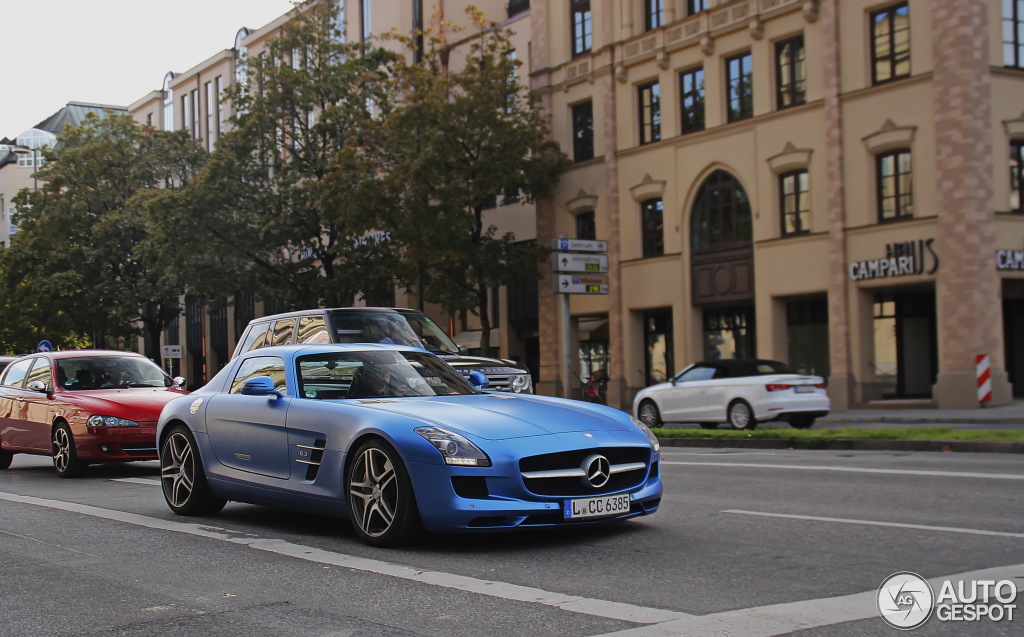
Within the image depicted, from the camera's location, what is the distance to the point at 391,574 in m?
6.27

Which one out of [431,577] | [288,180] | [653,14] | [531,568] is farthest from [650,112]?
[431,577]

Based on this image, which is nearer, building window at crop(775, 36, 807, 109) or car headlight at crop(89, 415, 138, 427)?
car headlight at crop(89, 415, 138, 427)

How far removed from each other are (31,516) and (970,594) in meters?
7.62

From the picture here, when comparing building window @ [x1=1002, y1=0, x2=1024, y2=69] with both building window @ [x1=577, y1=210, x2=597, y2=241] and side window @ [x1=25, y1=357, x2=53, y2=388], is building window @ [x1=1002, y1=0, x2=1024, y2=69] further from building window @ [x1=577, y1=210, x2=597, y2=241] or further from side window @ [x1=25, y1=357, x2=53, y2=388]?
side window @ [x1=25, y1=357, x2=53, y2=388]

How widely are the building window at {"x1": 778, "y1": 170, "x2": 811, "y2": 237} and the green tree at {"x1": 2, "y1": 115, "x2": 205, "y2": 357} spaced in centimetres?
2901

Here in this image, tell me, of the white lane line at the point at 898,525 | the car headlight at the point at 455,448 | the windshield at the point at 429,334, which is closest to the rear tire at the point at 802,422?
the windshield at the point at 429,334

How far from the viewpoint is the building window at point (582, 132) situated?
38219 mm

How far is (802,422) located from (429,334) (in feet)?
30.3

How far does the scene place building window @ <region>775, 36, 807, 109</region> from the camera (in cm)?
3102

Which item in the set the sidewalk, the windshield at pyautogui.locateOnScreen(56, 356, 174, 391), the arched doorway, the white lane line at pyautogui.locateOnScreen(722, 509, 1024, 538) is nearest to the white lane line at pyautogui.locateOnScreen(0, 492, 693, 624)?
the white lane line at pyautogui.locateOnScreen(722, 509, 1024, 538)

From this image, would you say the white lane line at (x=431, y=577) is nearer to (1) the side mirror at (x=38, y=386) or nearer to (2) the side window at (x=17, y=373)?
(1) the side mirror at (x=38, y=386)

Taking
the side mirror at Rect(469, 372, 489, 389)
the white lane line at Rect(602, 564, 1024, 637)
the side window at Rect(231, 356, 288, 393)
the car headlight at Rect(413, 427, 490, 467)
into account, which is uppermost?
the side window at Rect(231, 356, 288, 393)

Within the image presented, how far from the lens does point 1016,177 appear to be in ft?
90.3

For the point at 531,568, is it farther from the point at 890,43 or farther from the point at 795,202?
the point at 795,202
